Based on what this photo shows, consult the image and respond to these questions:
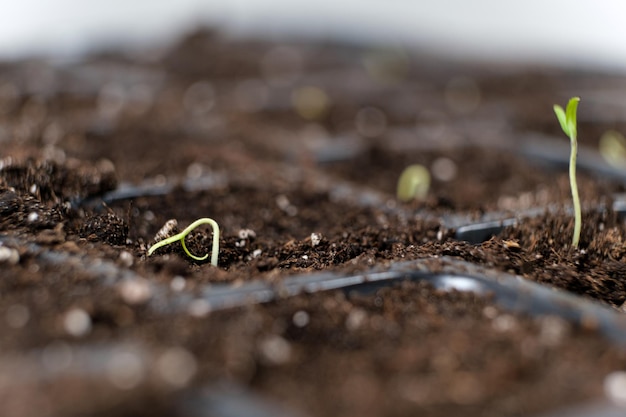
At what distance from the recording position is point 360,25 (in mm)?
4590

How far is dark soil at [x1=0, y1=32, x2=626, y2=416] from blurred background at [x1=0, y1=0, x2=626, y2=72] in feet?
6.06

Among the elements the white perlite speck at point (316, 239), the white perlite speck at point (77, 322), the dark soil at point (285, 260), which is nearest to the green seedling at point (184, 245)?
the dark soil at point (285, 260)

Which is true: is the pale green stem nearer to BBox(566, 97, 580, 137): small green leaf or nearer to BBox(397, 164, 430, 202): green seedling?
BBox(566, 97, 580, 137): small green leaf

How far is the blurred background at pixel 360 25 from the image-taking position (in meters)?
3.85

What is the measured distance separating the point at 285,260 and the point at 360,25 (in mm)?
3950

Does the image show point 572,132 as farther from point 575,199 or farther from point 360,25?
point 360,25

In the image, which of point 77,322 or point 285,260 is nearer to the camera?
point 77,322

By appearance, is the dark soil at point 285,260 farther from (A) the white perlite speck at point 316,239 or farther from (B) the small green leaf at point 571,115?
(B) the small green leaf at point 571,115

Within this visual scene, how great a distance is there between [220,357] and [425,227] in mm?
563

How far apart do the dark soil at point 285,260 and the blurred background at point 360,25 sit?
6.06ft

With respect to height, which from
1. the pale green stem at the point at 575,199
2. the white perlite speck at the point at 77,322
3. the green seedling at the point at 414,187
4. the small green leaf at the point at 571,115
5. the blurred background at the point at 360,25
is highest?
the blurred background at the point at 360,25

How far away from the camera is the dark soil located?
0.55m

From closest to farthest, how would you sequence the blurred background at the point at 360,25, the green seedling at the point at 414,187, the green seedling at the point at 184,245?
the green seedling at the point at 184,245, the green seedling at the point at 414,187, the blurred background at the point at 360,25

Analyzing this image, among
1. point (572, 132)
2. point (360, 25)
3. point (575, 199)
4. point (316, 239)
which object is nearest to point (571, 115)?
point (572, 132)
